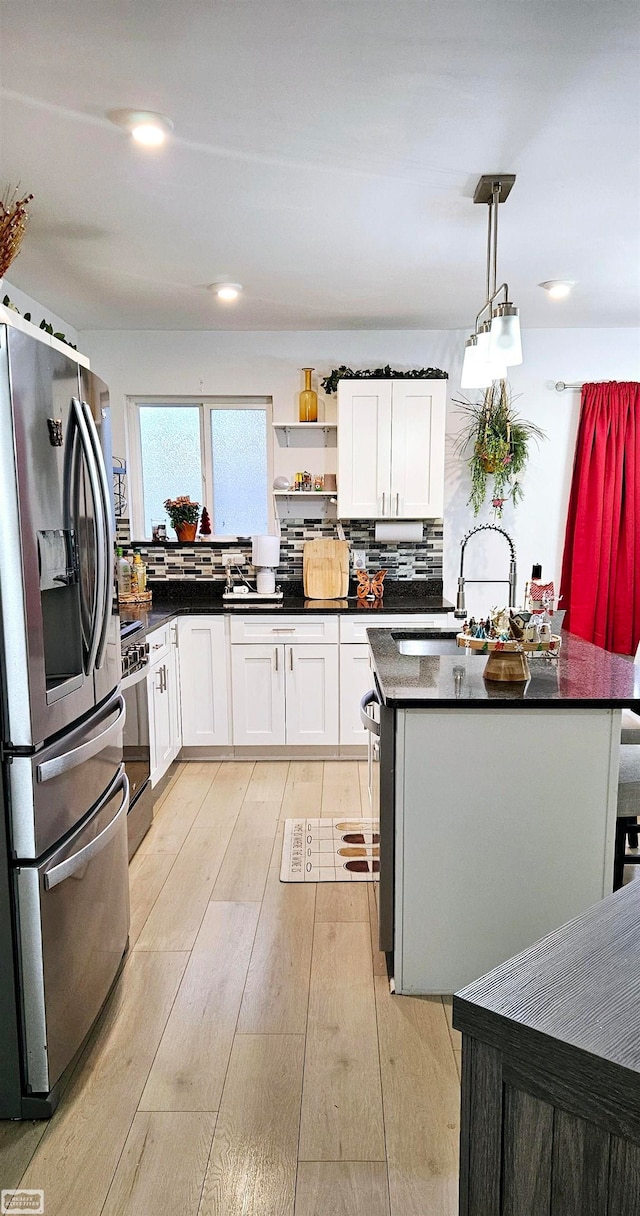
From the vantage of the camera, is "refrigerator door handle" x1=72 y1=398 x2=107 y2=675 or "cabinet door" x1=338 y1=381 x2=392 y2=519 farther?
"cabinet door" x1=338 y1=381 x2=392 y2=519

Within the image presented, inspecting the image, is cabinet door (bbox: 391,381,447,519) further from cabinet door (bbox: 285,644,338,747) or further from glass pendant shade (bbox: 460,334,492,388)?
glass pendant shade (bbox: 460,334,492,388)

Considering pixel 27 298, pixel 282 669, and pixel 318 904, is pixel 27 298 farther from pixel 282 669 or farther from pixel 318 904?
pixel 318 904

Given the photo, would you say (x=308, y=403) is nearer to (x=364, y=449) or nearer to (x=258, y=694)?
(x=364, y=449)

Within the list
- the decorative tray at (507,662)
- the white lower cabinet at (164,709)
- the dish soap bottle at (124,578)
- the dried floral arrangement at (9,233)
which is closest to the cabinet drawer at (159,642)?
the white lower cabinet at (164,709)

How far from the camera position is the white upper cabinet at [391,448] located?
4492mm

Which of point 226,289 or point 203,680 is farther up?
point 226,289

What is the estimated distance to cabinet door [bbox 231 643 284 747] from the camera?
4.41 m

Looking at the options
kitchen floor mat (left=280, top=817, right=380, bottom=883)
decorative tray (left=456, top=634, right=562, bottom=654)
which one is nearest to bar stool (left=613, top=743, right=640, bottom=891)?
decorative tray (left=456, top=634, right=562, bottom=654)

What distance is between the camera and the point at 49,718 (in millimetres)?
1798

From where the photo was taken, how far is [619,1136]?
80cm

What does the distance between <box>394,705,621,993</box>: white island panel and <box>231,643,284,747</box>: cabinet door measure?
87.5 inches

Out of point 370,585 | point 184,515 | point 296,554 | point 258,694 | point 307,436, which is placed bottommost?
point 258,694

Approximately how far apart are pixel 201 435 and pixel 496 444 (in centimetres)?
189

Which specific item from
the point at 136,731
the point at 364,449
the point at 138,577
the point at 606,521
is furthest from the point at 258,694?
the point at 606,521
